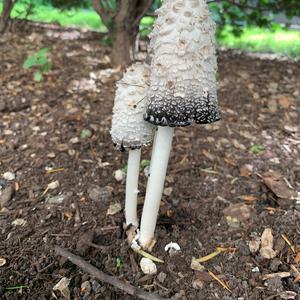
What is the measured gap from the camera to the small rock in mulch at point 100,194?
2.51 meters

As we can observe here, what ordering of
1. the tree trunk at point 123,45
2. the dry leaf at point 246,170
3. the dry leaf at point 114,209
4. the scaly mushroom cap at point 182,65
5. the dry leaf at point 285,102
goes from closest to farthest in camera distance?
1. the scaly mushroom cap at point 182,65
2. the dry leaf at point 114,209
3. the dry leaf at point 246,170
4. the dry leaf at point 285,102
5. the tree trunk at point 123,45

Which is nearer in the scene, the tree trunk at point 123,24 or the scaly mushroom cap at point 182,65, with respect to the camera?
the scaly mushroom cap at point 182,65

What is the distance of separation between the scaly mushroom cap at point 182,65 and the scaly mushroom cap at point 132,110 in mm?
99

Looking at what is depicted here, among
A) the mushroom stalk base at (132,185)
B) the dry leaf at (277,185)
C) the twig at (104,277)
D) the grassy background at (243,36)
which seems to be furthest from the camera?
the grassy background at (243,36)

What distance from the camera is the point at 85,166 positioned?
109 inches

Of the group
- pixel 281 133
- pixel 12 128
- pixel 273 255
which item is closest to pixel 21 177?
pixel 12 128

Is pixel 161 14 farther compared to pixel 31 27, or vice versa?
pixel 31 27

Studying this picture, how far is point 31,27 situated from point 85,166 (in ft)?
9.42

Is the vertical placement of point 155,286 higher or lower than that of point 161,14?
lower

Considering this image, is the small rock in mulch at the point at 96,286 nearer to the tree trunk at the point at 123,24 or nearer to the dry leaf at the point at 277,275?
the dry leaf at the point at 277,275

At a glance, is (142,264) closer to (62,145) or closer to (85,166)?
(85,166)

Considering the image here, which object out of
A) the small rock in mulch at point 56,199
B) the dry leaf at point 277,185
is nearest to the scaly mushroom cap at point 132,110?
the small rock in mulch at point 56,199

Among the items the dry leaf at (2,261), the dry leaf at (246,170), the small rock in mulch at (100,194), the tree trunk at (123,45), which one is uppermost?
the tree trunk at (123,45)

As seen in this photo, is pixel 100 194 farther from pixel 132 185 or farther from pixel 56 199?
pixel 132 185
